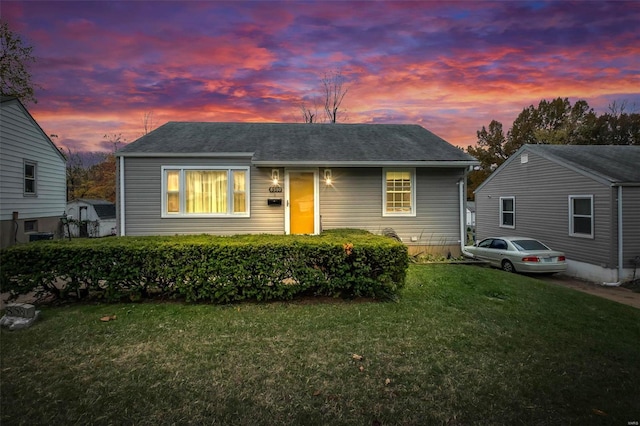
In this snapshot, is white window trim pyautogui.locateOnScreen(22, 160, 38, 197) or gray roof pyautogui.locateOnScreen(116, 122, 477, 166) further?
white window trim pyautogui.locateOnScreen(22, 160, 38, 197)

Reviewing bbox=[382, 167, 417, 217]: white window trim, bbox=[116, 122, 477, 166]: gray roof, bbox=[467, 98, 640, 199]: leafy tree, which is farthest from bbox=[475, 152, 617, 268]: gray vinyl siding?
bbox=[467, 98, 640, 199]: leafy tree

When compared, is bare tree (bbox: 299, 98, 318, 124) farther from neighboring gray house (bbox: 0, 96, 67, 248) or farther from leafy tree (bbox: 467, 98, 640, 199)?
leafy tree (bbox: 467, 98, 640, 199)

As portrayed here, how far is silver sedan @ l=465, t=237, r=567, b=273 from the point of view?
1112 cm

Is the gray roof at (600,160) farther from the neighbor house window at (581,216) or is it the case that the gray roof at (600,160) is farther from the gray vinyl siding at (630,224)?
the neighbor house window at (581,216)

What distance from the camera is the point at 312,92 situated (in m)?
23.4

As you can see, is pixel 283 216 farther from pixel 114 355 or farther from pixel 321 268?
pixel 114 355

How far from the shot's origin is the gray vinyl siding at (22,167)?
12172 mm

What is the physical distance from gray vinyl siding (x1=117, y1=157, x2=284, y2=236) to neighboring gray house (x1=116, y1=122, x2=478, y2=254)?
0.03m

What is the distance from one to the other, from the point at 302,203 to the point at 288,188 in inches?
26.8

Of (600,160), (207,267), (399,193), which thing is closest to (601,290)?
(600,160)

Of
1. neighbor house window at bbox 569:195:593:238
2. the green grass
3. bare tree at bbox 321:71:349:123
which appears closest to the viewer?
the green grass

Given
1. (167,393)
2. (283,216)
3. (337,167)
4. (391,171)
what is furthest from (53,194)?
(167,393)

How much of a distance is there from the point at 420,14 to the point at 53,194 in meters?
17.5

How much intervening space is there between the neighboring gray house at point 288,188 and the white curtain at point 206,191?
30mm
